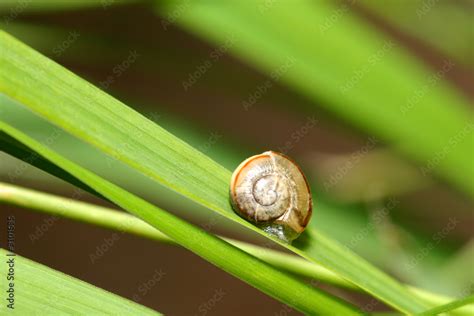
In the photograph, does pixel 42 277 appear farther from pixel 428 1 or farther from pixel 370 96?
pixel 428 1

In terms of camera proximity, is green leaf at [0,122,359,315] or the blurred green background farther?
the blurred green background

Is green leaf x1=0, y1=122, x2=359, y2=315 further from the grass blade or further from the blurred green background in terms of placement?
the blurred green background

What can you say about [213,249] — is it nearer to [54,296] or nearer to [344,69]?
[54,296]

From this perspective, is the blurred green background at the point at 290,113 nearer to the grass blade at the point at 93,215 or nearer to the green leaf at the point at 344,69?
the green leaf at the point at 344,69

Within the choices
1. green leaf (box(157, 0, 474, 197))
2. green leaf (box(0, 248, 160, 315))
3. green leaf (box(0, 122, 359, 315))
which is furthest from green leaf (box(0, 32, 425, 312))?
green leaf (box(157, 0, 474, 197))

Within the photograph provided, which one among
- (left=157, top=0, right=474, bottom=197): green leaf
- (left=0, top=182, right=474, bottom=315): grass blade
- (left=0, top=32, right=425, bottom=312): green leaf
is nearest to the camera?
(left=0, top=32, right=425, bottom=312): green leaf

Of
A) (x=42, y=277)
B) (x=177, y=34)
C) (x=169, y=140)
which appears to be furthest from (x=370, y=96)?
(x=177, y=34)
